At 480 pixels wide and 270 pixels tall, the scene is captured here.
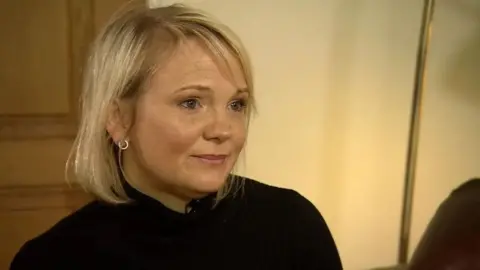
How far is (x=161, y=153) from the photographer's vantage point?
43.0 inches

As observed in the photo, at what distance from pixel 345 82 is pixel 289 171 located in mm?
331

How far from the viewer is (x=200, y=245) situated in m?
1.17

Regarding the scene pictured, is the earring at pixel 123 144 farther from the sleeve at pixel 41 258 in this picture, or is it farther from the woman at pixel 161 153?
the sleeve at pixel 41 258

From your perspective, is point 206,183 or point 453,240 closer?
point 453,240

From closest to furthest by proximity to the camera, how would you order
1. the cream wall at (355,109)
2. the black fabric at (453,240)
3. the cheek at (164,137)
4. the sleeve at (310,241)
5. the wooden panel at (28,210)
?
the black fabric at (453,240) < the cheek at (164,137) < the sleeve at (310,241) < the cream wall at (355,109) < the wooden panel at (28,210)

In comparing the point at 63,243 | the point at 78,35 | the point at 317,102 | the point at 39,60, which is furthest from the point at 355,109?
the point at 63,243

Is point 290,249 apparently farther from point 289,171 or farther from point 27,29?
point 27,29

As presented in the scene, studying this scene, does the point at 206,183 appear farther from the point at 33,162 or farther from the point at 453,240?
the point at 33,162

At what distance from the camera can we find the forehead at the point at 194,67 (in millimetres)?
1080

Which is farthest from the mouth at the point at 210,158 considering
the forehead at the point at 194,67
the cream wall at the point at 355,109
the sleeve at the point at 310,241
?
the cream wall at the point at 355,109

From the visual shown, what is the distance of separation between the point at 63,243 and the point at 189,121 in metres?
0.31

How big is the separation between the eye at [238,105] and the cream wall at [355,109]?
80cm

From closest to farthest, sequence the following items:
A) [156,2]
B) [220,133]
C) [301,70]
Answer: [220,133] < [156,2] < [301,70]

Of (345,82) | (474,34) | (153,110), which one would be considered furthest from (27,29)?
(474,34)
